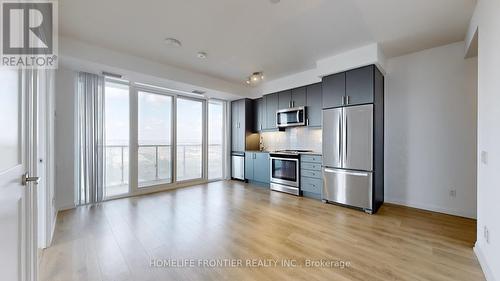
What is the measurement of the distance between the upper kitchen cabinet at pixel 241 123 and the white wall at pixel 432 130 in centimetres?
326

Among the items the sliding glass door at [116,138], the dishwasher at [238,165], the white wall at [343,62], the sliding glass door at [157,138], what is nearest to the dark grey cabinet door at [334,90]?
the white wall at [343,62]

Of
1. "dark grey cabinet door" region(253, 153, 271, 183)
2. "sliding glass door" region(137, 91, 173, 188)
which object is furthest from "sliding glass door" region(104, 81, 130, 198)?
"dark grey cabinet door" region(253, 153, 271, 183)

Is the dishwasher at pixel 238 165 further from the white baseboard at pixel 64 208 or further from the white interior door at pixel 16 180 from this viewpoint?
the white interior door at pixel 16 180

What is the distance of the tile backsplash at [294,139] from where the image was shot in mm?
4723

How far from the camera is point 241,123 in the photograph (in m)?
5.82

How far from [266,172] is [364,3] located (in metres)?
3.75

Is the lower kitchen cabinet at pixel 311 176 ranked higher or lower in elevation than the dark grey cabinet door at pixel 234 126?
lower

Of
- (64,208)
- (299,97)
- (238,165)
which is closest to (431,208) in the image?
(299,97)

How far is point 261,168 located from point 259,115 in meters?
1.50

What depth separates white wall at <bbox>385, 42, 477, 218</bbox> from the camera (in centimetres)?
309

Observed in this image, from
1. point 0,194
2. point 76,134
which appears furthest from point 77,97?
point 0,194

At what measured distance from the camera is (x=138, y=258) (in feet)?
6.64

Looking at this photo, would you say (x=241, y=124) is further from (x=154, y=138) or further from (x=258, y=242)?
(x=258, y=242)

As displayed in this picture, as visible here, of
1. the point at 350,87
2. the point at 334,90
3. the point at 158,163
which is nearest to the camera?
the point at 350,87
